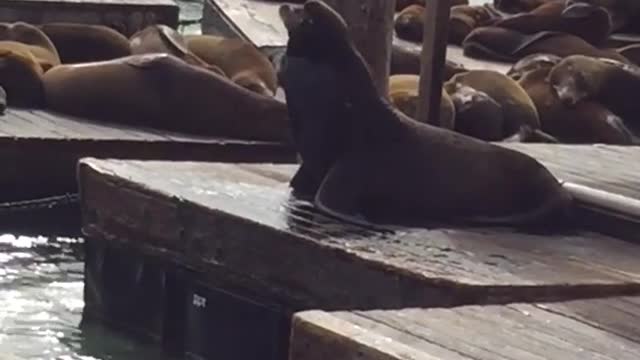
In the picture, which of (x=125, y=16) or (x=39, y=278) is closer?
(x=39, y=278)

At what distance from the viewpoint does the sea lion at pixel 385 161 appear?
Answer: 5527 mm

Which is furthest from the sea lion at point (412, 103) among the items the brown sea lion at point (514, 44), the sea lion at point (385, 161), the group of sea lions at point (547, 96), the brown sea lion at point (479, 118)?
the brown sea lion at point (514, 44)

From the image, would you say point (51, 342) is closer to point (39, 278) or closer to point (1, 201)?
point (39, 278)

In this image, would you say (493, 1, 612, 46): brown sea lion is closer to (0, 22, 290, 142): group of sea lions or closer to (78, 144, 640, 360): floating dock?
(0, 22, 290, 142): group of sea lions

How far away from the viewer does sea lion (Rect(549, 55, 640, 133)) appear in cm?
927

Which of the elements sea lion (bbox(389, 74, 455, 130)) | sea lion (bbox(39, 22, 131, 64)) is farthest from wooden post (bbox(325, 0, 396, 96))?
sea lion (bbox(39, 22, 131, 64))

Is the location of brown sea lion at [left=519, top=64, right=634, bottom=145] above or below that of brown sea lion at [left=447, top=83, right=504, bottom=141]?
below

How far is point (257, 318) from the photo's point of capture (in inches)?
218

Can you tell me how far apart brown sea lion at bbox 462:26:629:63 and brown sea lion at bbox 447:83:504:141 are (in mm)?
2604

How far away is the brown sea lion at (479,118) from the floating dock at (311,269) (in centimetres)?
167

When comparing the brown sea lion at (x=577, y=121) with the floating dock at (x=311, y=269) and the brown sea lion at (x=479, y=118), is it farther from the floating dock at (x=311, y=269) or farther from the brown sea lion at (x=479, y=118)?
the floating dock at (x=311, y=269)

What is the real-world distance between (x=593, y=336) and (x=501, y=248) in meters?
1.07

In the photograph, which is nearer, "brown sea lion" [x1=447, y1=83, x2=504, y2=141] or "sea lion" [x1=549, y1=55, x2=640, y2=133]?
"brown sea lion" [x1=447, y1=83, x2=504, y2=141]

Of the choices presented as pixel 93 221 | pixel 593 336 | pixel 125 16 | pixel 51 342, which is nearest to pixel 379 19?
pixel 93 221
